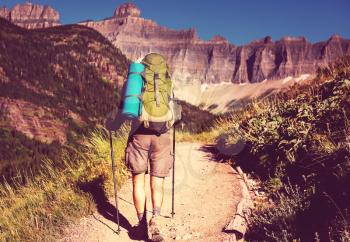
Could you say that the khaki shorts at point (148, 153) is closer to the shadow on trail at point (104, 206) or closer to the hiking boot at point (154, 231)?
the hiking boot at point (154, 231)

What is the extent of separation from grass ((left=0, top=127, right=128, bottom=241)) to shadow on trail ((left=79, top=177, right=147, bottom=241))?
0.11 meters

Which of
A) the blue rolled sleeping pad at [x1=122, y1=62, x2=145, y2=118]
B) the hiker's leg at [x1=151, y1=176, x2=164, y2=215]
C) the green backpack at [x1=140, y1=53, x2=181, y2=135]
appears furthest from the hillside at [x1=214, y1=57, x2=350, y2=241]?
the blue rolled sleeping pad at [x1=122, y1=62, x2=145, y2=118]

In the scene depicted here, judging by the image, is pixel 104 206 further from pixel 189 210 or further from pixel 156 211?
pixel 156 211

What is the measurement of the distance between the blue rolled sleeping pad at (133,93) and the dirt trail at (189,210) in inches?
63.2

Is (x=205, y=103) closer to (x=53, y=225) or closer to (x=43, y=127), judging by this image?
(x=53, y=225)

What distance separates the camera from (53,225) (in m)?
6.78

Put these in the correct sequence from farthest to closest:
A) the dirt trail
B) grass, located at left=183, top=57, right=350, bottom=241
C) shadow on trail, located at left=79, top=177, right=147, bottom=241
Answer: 1. shadow on trail, located at left=79, top=177, right=147, bottom=241
2. the dirt trail
3. grass, located at left=183, top=57, right=350, bottom=241

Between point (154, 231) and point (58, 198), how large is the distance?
2753 millimetres

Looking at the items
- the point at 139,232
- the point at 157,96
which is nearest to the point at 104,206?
the point at 139,232

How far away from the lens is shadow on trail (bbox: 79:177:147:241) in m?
6.32

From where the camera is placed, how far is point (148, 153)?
19.8ft

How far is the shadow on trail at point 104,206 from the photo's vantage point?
20.7ft

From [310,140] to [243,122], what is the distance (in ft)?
11.3

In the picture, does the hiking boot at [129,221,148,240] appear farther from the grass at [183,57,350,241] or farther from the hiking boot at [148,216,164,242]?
the grass at [183,57,350,241]
